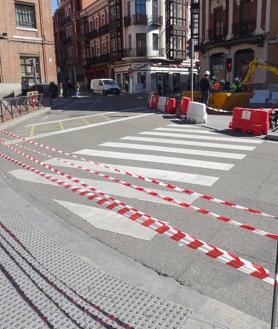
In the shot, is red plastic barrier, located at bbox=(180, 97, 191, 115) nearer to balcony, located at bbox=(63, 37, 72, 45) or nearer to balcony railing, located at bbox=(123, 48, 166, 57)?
balcony railing, located at bbox=(123, 48, 166, 57)

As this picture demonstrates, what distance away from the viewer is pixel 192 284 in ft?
12.4

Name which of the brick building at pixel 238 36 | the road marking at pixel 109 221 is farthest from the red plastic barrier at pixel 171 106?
the road marking at pixel 109 221

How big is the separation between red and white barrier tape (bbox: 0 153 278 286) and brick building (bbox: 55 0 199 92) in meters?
44.1

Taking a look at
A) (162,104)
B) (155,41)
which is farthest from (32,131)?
(155,41)

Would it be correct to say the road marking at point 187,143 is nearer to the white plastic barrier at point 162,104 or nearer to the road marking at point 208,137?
the road marking at point 208,137

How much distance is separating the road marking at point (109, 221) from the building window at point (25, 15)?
28.7 metres

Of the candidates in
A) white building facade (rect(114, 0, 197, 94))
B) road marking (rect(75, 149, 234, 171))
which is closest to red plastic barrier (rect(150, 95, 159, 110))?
road marking (rect(75, 149, 234, 171))

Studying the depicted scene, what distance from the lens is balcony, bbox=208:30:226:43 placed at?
1361 inches

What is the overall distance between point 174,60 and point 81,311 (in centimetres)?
5265

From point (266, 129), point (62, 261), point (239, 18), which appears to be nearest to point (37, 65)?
point (239, 18)

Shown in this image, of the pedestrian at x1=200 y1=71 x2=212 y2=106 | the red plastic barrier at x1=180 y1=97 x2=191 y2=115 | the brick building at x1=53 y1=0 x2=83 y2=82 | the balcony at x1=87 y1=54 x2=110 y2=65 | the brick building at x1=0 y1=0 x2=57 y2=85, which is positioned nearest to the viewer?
the red plastic barrier at x1=180 y1=97 x2=191 y2=115

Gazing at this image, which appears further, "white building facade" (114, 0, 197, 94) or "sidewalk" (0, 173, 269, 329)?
"white building facade" (114, 0, 197, 94)

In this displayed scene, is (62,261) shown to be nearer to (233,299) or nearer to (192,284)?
(192,284)

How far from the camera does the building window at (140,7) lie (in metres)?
49.3
